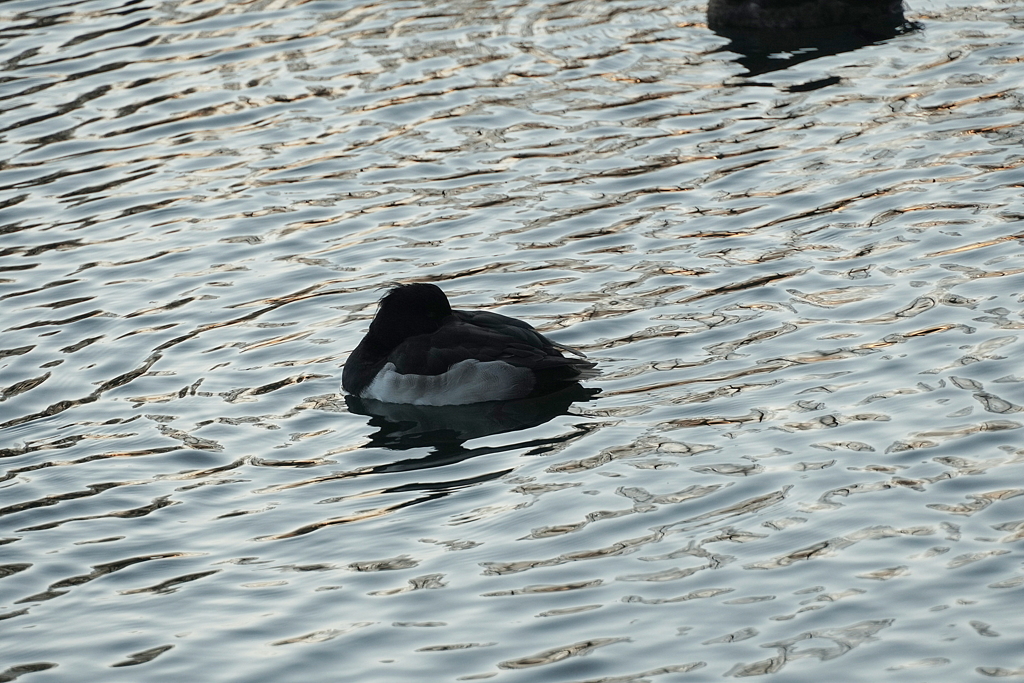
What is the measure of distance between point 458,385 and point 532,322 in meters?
1.20

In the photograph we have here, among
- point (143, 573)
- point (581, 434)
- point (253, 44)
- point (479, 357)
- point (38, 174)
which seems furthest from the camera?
point (253, 44)

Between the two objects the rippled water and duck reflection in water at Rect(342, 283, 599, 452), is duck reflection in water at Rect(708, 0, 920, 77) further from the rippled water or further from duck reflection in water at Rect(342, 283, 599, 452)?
duck reflection in water at Rect(342, 283, 599, 452)

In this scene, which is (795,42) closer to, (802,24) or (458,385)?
(802,24)

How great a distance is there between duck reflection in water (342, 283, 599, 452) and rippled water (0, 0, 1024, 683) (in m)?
0.08

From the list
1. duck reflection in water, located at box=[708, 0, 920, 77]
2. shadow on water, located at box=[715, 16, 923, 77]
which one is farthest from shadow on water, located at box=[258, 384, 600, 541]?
duck reflection in water, located at box=[708, 0, 920, 77]

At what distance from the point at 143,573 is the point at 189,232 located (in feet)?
20.1

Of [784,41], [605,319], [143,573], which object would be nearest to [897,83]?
[784,41]

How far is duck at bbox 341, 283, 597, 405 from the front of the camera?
1052cm

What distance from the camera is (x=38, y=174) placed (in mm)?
15672

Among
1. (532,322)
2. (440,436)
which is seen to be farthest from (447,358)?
(532,322)

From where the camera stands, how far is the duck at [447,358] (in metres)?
10.5

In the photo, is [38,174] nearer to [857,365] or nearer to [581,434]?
[581,434]

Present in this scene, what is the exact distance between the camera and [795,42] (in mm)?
17672

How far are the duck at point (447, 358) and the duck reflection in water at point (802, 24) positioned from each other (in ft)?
25.4
